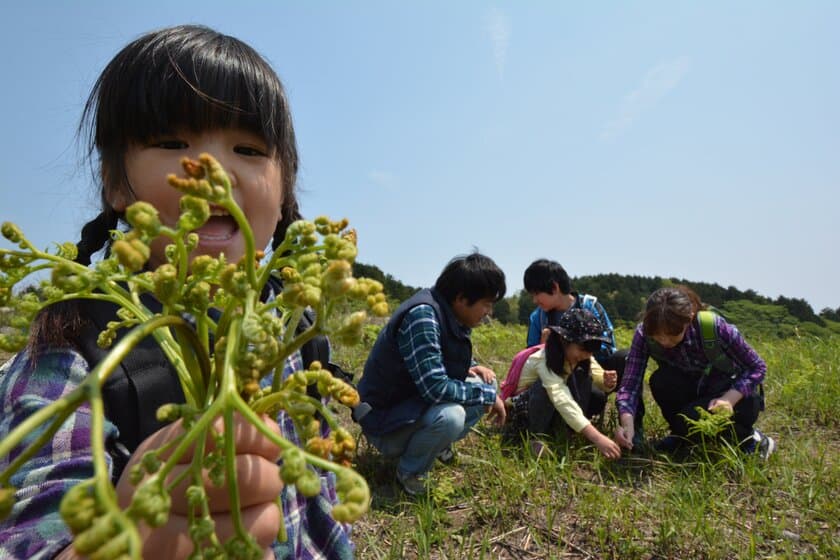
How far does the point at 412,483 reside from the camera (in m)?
3.66

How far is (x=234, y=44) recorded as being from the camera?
5.26 feet

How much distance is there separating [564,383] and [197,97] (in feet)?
12.7

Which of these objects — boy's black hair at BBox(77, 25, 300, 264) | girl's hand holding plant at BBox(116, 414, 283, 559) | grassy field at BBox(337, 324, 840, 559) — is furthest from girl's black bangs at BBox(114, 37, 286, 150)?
grassy field at BBox(337, 324, 840, 559)

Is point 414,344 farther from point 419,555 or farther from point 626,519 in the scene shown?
point 626,519

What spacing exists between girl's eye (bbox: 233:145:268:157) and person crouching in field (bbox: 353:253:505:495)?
2.45 m

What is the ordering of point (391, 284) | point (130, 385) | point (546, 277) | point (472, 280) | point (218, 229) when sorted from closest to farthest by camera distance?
1. point (130, 385)
2. point (218, 229)
3. point (472, 280)
4. point (546, 277)
5. point (391, 284)

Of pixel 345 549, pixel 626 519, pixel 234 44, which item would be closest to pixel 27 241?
pixel 234 44

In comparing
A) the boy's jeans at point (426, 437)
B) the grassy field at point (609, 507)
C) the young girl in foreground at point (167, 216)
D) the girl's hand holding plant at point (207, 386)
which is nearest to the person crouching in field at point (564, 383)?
the grassy field at point (609, 507)

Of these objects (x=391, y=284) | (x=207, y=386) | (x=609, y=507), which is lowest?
(x=609, y=507)

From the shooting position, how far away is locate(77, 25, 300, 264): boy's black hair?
1.41m

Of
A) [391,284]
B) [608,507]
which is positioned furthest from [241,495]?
[391,284]

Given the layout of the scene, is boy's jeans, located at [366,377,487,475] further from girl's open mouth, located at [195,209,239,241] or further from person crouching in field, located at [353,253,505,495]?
girl's open mouth, located at [195,209,239,241]

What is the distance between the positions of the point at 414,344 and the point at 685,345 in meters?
2.23

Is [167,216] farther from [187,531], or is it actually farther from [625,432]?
[625,432]
